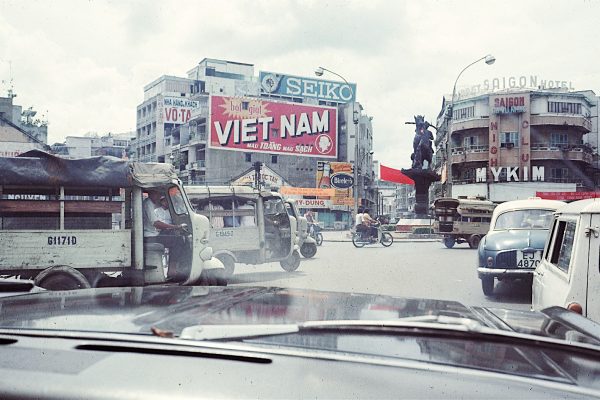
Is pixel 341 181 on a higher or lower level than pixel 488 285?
higher

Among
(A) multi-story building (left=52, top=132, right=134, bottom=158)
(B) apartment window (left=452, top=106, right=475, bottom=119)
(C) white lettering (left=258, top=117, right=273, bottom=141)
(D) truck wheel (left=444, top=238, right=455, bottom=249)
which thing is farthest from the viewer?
(A) multi-story building (left=52, top=132, right=134, bottom=158)

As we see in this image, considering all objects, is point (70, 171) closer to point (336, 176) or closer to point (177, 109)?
point (336, 176)

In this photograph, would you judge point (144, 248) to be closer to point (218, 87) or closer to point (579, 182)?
point (579, 182)

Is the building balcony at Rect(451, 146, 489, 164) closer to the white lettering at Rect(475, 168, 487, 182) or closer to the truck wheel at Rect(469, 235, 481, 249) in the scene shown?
the white lettering at Rect(475, 168, 487, 182)

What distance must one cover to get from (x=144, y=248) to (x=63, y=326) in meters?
6.33

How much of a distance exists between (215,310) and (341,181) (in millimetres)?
55025

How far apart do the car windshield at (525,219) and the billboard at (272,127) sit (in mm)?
48485

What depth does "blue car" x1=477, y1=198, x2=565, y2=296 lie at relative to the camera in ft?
25.5

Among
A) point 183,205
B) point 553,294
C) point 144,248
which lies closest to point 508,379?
point 553,294

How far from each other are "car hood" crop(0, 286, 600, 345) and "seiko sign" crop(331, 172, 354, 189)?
54062 millimetres

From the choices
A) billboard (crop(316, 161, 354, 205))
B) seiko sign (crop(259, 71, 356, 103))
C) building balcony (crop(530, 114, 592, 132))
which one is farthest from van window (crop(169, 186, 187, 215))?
seiko sign (crop(259, 71, 356, 103))

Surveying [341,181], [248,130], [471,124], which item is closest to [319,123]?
[341,181]

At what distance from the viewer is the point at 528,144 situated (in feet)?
162

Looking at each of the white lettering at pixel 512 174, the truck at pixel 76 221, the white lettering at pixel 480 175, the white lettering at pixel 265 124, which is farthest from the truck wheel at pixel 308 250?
the white lettering at pixel 265 124
